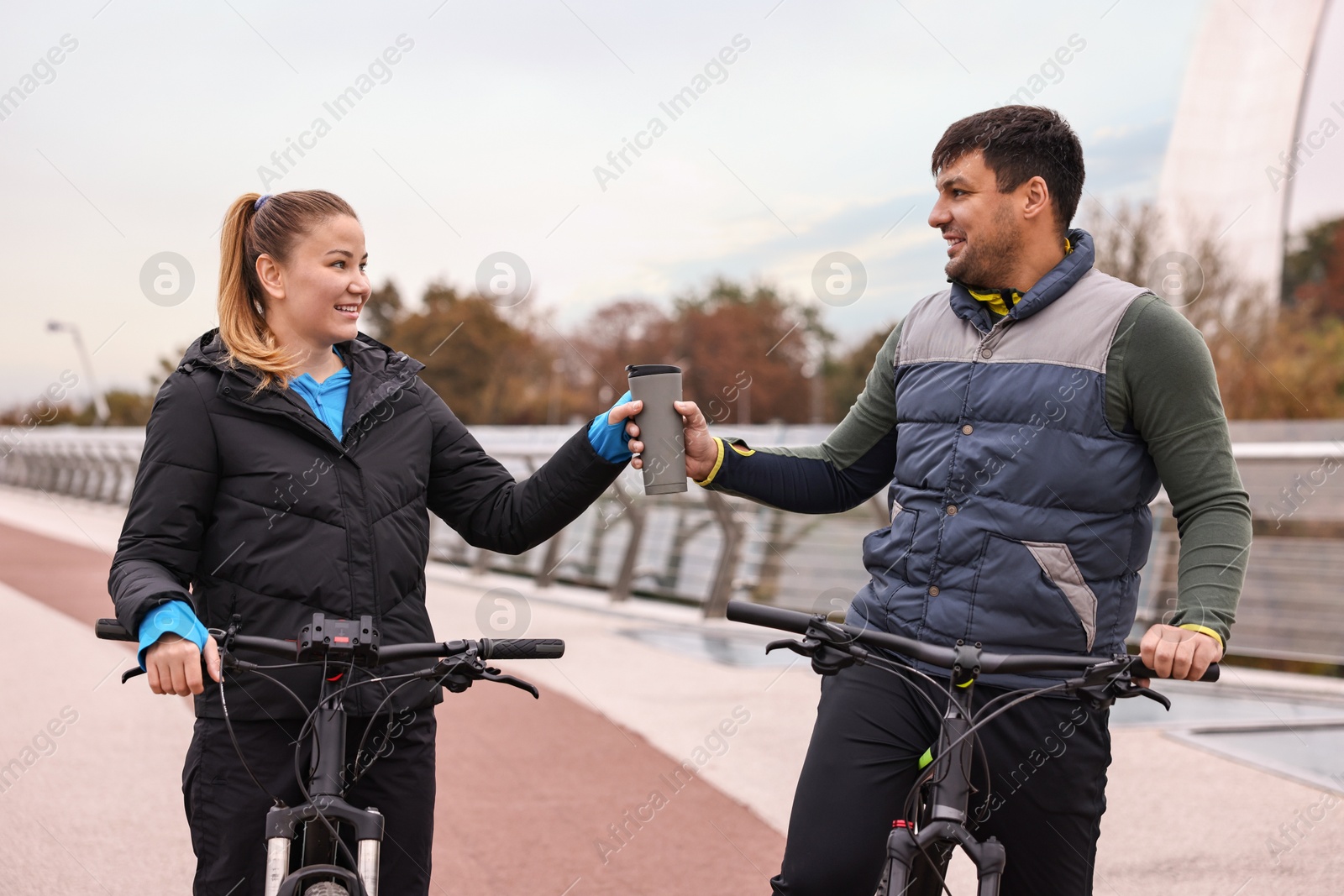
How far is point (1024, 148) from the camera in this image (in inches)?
116

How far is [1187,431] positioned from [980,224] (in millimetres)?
646

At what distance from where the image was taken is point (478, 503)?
3.12 metres

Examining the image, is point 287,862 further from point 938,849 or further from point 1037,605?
point 1037,605

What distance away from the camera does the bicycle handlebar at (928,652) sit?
2.43 m

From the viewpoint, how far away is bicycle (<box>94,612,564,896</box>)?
233 cm

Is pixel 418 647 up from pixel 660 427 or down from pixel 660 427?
down

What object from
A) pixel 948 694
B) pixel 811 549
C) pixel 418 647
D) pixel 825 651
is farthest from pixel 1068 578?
pixel 811 549

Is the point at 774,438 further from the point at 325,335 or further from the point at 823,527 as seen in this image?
the point at 325,335

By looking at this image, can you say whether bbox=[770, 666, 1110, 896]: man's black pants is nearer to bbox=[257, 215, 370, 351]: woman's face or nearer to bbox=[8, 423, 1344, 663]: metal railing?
bbox=[257, 215, 370, 351]: woman's face

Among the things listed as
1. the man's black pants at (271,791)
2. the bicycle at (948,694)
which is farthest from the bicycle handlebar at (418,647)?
the bicycle at (948,694)

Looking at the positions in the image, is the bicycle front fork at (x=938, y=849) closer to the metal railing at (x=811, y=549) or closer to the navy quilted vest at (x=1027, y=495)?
the navy quilted vest at (x=1027, y=495)

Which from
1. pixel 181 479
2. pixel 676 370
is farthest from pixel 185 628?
pixel 676 370

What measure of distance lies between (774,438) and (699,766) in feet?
22.4

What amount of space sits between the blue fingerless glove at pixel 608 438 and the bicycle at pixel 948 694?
0.64m
